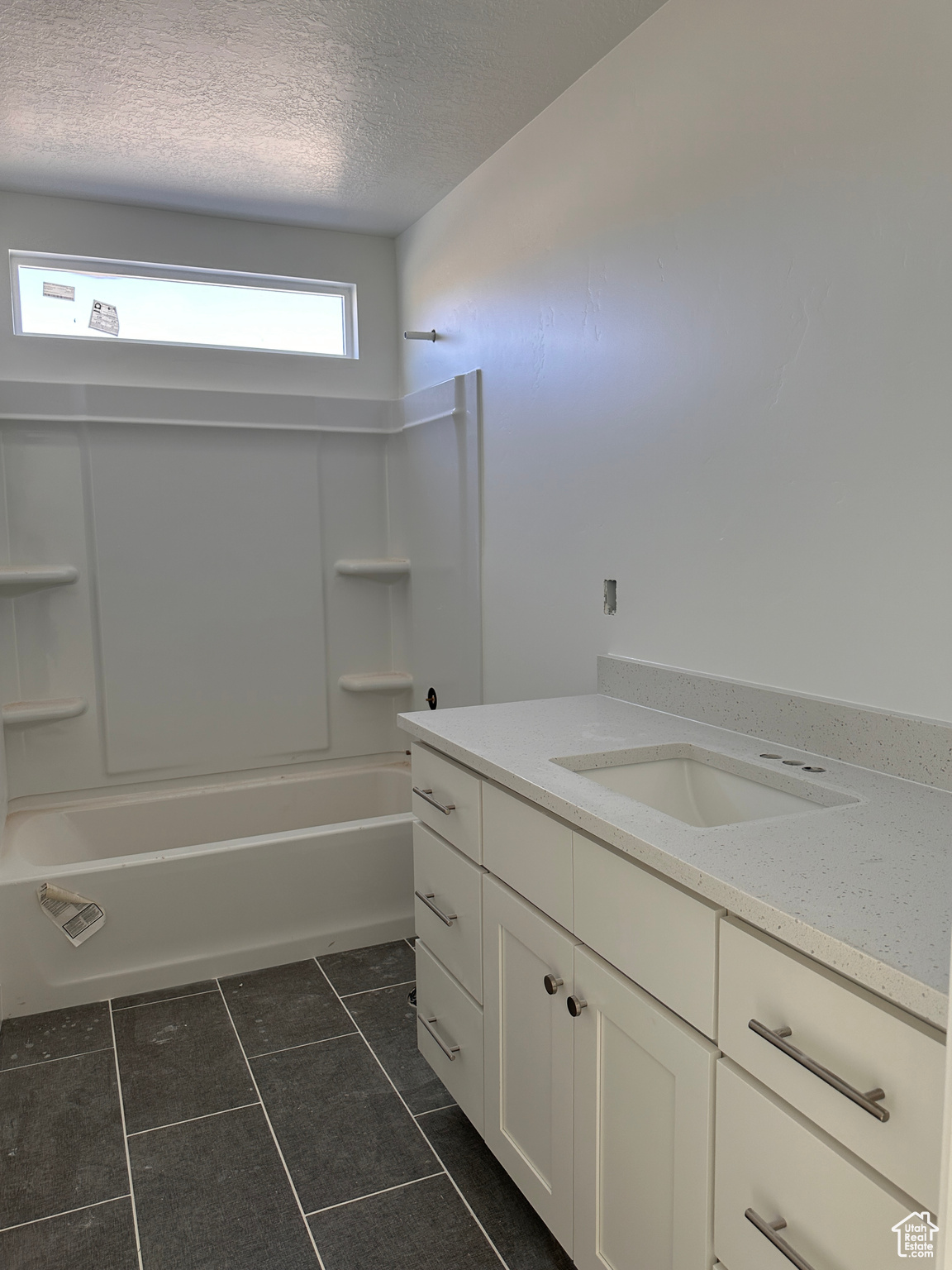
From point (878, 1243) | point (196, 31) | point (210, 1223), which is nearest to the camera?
point (878, 1243)

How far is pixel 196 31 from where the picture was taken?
200cm

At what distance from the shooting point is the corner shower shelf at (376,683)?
3594 millimetres

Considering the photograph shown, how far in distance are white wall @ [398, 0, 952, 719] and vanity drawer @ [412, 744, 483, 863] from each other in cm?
58

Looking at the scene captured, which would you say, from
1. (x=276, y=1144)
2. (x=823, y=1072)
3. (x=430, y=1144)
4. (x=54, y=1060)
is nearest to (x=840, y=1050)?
(x=823, y=1072)

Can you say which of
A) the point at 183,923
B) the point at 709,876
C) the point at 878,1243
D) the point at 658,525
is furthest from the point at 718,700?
the point at 183,923

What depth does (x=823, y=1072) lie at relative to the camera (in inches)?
33.9

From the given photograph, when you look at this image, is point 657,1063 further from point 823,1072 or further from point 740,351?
point 740,351

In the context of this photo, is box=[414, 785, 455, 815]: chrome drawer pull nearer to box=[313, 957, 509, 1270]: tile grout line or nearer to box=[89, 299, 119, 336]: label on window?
box=[313, 957, 509, 1270]: tile grout line

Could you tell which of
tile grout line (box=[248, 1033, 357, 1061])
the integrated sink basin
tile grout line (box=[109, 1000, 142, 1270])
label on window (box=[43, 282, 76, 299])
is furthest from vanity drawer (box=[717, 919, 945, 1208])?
label on window (box=[43, 282, 76, 299])

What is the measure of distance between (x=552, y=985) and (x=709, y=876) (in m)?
0.49

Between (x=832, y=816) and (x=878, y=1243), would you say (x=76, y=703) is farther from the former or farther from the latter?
(x=878, y=1243)

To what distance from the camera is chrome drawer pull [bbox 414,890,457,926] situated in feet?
6.04

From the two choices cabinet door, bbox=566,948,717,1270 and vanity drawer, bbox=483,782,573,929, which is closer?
cabinet door, bbox=566,948,717,1270

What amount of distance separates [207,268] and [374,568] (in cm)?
127
